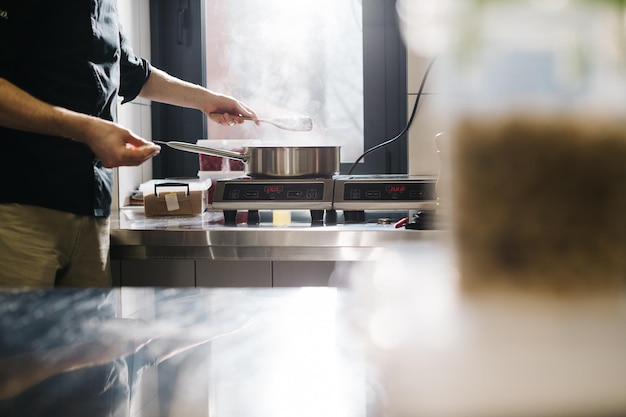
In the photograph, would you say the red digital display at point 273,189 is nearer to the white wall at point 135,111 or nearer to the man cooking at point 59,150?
the man cooking at point 59,150

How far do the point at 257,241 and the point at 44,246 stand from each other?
17.9 inches

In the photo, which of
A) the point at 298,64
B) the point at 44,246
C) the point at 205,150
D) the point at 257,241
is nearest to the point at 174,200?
the point at 205,150

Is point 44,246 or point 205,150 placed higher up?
point 205,150

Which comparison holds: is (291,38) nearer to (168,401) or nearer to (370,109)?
(370,109)

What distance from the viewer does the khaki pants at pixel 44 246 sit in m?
1.48

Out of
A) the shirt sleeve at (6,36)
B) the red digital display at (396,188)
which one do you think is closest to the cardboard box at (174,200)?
the red digital display at (396,188)

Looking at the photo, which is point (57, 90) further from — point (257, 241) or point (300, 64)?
point (300, 64)

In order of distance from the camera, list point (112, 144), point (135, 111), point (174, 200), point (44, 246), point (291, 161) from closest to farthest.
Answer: point (112, 144), point (44, 246), point (291, 161), point (174, 200), point (135, 111)

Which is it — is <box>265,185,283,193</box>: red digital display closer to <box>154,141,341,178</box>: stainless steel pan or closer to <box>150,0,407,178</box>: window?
<box>154,141,341,178</box>: stainless steel pan

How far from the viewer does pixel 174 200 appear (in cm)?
202

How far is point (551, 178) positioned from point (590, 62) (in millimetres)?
27

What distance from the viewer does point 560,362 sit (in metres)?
0.17

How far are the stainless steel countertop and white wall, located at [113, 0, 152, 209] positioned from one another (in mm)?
541

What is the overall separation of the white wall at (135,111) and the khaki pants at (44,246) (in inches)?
25.9
